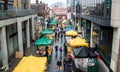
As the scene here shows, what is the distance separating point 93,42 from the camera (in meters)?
24.3

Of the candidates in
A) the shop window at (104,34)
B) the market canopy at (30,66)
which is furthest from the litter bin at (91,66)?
the market canopy at (30,66)

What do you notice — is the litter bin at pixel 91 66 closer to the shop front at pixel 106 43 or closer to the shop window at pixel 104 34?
the shop front at pixel 106 43

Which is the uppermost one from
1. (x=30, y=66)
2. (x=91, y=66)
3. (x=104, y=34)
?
(x=104, y=34)

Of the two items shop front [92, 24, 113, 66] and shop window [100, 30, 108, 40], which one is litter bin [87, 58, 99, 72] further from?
shop window [100, 30, 108, 40]

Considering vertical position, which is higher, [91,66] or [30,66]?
[30,66]

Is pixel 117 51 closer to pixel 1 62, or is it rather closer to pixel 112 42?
pixel 112 42

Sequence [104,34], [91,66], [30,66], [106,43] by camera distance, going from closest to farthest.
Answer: [30,66], [91,66], [106,43], [104,34]

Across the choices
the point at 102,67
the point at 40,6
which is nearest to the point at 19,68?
the point at 102,67

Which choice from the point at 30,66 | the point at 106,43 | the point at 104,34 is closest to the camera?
the point at 30,66

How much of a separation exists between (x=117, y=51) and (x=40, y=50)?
11.7 meters

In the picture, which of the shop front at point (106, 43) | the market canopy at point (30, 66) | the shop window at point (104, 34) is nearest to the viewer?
the market canopy at point (30, 66)

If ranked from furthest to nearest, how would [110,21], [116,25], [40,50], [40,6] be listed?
[40,6]
[40,50]
[110,21]
[116,25]

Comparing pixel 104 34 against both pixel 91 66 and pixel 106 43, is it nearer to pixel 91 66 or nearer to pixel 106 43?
pixel 106 43

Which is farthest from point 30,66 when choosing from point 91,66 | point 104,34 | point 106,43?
point 104,34
